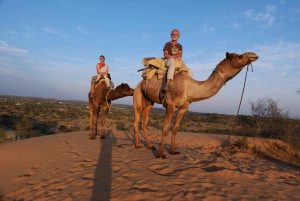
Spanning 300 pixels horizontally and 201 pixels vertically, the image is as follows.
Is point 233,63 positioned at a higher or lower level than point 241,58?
lower

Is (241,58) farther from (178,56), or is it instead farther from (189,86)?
(178,56)

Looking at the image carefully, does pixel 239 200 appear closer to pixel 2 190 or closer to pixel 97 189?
pixel 97 189

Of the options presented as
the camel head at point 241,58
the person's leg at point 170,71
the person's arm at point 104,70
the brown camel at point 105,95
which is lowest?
the brown camel at point 105,95

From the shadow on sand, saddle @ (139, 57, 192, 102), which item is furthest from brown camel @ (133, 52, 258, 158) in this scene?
the shadow on sand

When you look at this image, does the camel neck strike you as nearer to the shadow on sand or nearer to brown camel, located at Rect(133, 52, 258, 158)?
brown camel, located at Rect(133, 52, 258, 158)

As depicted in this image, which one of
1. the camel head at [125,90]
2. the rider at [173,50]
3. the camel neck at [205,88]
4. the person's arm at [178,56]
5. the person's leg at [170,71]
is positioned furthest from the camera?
the camel head at [125,90]

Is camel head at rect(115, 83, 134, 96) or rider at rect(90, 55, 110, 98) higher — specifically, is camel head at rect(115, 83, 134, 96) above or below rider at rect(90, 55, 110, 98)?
below

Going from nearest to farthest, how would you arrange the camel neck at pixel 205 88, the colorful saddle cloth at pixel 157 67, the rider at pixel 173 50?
the camel neck at pixel 205 88
the rider at pixel 173 50
the colorful saddle cloth at pixel 157 67

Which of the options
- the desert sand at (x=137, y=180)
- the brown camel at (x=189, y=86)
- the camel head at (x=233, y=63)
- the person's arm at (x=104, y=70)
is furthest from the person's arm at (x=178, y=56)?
the person's arm at (x=104, y=70)

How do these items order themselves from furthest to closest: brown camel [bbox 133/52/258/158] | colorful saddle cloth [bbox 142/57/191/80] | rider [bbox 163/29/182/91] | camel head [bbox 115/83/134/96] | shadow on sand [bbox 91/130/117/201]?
camel head [bbox 115/83/134/96] → colorful saddle cloth [bbox 142/57/191/80] → rider [bbox 163/29/182/91] → brown camel [bbox 133/52/258/158] → shadow on sand [bbox 91/130/117/201]

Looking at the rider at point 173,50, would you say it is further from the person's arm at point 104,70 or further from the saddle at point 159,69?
the person's arm at point 104,70

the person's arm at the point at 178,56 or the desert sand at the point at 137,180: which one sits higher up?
the person's arm at the point at 178,56

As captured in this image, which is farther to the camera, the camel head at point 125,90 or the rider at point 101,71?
the rider at point 101,71

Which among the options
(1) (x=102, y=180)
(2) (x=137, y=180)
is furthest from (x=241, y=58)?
(1) (x=102, y=180)
